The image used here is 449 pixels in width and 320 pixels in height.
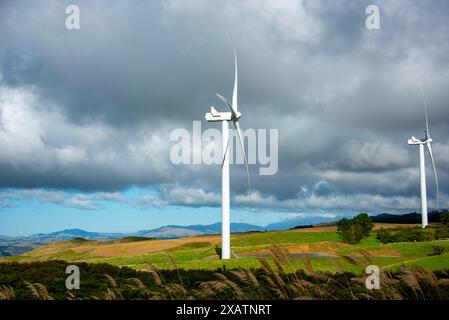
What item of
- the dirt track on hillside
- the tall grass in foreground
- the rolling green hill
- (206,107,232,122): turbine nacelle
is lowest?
the dirt track on hillside

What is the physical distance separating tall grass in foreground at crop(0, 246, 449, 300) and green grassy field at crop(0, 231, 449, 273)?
43 centimetres

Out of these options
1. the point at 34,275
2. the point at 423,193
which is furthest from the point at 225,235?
the point at 423,193

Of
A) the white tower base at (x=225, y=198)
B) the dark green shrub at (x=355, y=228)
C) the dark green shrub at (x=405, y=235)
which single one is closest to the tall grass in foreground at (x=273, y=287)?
the white tower base at (x=225, y=198)

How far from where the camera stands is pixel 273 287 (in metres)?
13.1

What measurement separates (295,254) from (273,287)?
92.9 ft

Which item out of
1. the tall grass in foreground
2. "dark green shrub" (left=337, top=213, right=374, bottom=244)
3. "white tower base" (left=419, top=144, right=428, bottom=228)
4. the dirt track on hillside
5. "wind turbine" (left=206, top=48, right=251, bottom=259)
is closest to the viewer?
the tall grass in foreground

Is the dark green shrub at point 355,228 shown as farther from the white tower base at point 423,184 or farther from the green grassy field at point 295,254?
the white tower base at point 423,184

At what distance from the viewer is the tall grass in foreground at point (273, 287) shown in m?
10.4

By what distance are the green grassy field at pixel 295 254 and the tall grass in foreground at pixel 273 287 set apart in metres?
0.43

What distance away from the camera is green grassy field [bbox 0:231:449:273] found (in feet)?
61.4

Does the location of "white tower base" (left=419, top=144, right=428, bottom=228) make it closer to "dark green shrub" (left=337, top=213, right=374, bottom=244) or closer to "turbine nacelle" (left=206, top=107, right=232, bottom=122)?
Result: "dark green shrub" (left=337, top=213, right=374, bottom=244)

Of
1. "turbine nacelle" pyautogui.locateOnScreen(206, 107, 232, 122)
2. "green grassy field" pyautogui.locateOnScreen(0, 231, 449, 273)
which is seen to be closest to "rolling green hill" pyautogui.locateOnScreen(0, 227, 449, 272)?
"green grassy field" pyautogui.locateOnScreen(0, 231, 449, 273)

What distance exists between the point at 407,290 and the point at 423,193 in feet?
213
